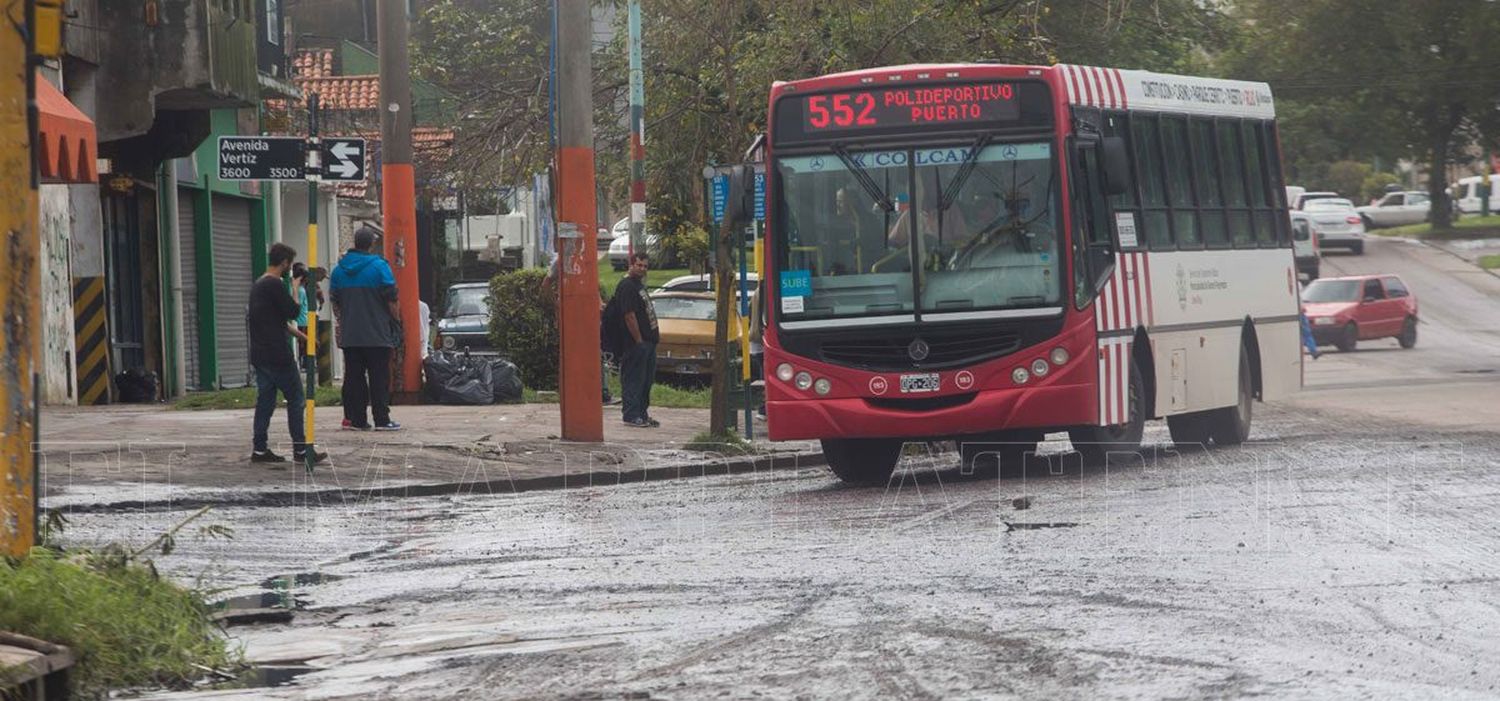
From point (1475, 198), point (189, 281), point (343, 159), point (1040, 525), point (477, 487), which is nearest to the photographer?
point (1040, 525)

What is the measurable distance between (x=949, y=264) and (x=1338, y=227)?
55.0 metres

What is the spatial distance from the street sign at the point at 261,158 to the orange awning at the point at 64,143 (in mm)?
1253

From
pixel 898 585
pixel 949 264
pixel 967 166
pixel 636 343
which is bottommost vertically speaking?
pixel 898 585

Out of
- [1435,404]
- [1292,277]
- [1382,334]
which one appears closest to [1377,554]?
[1292,277]

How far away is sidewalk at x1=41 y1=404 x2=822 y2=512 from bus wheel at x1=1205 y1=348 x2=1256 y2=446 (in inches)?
142

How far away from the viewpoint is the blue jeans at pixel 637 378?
23828 mm

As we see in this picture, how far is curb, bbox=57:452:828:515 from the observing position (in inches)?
583

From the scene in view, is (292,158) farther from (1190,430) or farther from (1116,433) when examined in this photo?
(1190,430)

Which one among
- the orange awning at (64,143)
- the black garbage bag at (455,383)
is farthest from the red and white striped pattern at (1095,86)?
the black garbage bag at (455,383)

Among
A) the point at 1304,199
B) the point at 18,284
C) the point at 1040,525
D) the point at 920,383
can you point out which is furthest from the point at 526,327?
the point at 1304,199

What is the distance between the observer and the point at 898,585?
32.4 ft

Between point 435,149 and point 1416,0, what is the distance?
4241 cm

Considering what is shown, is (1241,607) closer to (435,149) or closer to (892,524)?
(892,524)

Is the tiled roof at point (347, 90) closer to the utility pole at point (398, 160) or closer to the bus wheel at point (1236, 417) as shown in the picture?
the utility pole at point (398, 160)
